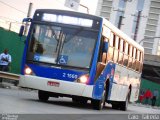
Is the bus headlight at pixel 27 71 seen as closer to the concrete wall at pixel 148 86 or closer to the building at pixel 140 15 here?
the concrete wall at pixel 148 86

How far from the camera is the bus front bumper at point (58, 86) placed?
1680cm

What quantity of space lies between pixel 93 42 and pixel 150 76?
255 feet

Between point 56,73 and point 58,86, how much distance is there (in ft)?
1.29

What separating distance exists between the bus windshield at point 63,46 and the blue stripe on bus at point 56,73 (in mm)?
205

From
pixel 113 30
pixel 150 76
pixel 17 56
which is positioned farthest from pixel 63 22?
pixel 150 76

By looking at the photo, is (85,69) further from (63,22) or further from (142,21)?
(142,21)

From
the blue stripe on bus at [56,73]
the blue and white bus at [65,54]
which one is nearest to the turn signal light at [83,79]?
the blue and white bus at [65,54]

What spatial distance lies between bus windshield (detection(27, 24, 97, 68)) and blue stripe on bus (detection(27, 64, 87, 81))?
0.20 metres

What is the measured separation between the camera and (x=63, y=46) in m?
16.9

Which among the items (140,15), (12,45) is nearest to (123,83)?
(12,45)

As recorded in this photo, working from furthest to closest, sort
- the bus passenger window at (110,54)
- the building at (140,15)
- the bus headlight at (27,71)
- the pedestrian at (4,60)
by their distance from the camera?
the building at (140,15) → the pedestrian at (4,60) → the bus passenger window at (110,54) → the bus headlight at (27,71)

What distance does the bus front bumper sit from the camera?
1680 cm

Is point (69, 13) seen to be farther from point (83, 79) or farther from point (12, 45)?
point (12, 45)

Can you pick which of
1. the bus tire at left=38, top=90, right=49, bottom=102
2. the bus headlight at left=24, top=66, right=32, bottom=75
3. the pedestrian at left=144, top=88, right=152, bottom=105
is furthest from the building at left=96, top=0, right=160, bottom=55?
the bus headlight at left=24, top=66, right=32, bottom=75
